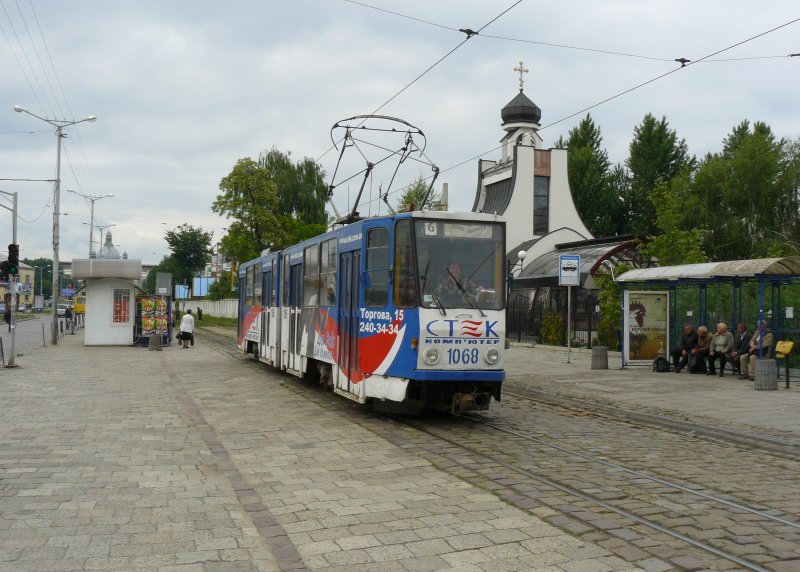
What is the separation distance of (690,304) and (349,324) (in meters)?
13.9

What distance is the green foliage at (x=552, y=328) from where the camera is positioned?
33.6 meters

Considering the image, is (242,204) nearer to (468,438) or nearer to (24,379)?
(24,379)

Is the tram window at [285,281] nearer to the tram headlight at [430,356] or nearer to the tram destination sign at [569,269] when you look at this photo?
the tram headlight at [430,356]

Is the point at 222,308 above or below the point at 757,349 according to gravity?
above

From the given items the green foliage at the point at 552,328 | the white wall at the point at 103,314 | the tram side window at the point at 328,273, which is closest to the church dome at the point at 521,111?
the green foliage at the point at 552,328

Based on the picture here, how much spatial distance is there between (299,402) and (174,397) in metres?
2.49

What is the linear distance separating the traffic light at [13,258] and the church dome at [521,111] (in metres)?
35.6

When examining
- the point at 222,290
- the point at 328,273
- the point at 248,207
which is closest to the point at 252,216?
the point at 248,207

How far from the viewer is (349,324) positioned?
1345 cm

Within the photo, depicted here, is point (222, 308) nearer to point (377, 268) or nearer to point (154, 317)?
point (154, 317)

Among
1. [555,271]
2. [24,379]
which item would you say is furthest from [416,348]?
[555,271]

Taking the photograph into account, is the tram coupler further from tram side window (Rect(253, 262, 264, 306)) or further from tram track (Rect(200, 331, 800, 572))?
tram side window (Rect(253, 262, 264, 306))

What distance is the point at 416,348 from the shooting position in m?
11.6

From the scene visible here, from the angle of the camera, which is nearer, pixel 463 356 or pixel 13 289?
pixel 463 356
